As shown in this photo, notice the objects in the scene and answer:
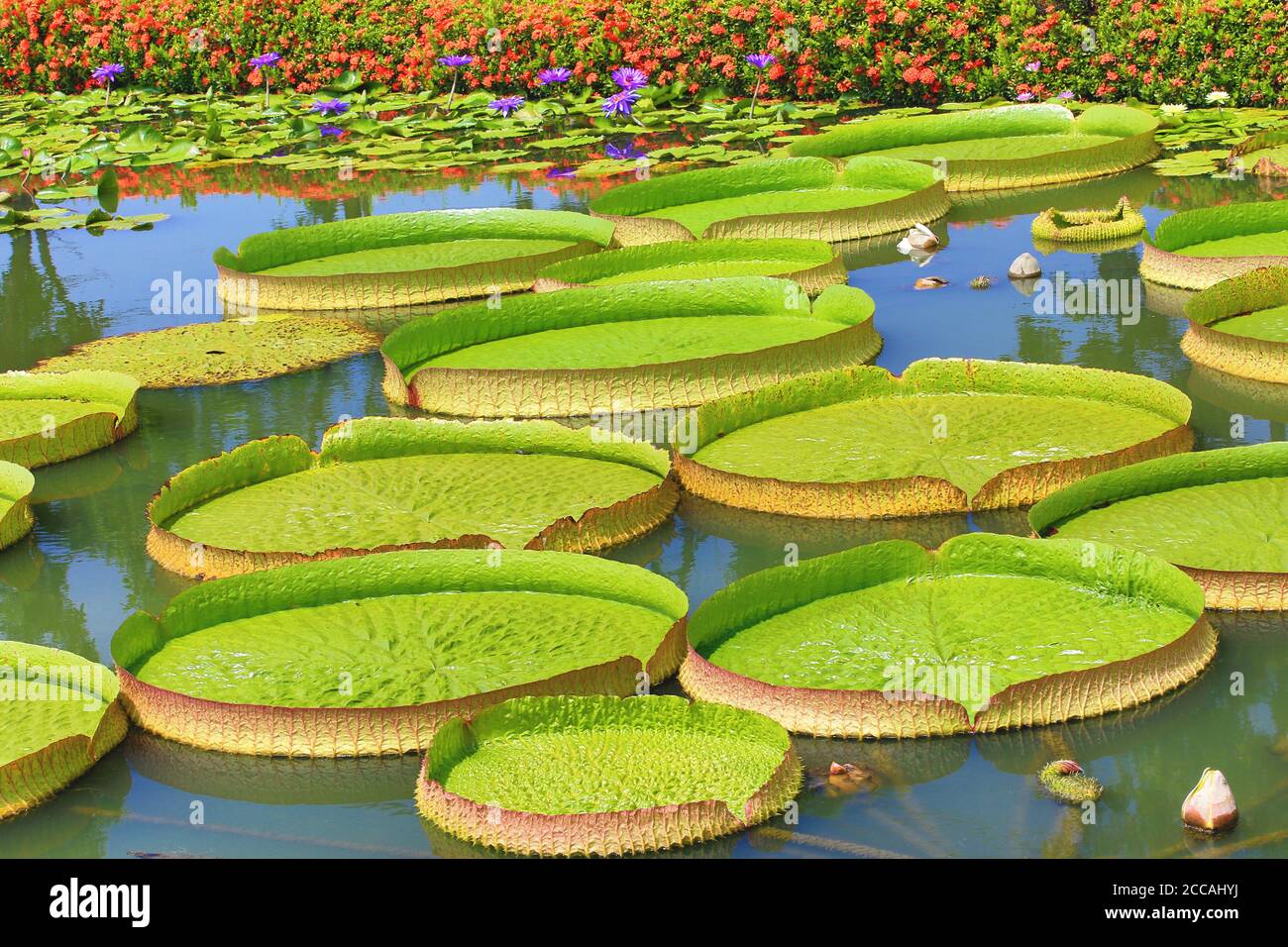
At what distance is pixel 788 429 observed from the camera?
302 inches

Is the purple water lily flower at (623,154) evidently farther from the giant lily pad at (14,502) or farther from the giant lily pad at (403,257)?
the giant lily pad at (14,502)

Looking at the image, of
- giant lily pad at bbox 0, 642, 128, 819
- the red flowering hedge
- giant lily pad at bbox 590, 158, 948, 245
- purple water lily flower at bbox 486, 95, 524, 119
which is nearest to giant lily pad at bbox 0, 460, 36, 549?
giant lily pad at bbox 0, 642, 128, 819

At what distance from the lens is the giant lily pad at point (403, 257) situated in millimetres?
10859

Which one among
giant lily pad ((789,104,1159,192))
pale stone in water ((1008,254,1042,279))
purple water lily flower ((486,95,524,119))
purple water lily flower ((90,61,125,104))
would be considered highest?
purple water lily flower ((90,61,125,104))

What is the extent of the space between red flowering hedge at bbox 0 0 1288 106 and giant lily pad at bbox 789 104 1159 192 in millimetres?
1330

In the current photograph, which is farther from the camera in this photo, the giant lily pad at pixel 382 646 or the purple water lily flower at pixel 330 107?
the purple water lily flower at pixel 330 107

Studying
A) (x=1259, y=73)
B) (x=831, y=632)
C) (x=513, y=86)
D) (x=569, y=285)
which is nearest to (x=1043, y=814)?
(x=831, y=632)

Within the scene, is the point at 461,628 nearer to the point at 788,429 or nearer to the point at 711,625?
the point at 711,625

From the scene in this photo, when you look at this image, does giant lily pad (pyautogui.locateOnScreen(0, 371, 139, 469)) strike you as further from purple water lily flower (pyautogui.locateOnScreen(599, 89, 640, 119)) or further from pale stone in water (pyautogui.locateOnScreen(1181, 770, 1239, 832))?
purple water lily flower (pyautogui.locateOnScreen(599, 89, 640, 119))

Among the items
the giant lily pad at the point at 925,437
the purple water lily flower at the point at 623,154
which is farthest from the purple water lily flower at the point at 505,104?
the giant lily pad at the point at 925,437

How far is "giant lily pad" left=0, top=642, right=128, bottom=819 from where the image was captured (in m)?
5.14

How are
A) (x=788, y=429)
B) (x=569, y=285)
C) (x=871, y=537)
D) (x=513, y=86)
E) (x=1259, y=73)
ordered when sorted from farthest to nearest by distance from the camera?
(x=513, y=86) < (x=1259, y=73) < (x=569, y=285) < (x=788, y=429) < (x=871, y=537)

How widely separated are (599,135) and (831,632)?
1140 centimetres

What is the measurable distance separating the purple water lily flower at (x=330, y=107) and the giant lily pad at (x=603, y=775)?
13455mm
